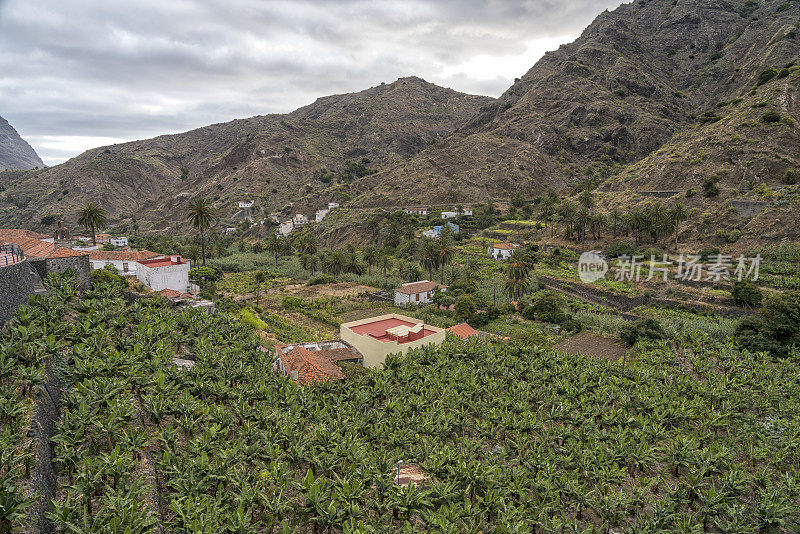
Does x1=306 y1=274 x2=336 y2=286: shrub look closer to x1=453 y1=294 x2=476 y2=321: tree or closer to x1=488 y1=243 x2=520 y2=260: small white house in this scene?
x1=453 y1=294 x2=476 y2=321: tree

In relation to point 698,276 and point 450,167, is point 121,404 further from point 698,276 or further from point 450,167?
point 450,167

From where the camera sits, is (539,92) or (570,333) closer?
(570,333)

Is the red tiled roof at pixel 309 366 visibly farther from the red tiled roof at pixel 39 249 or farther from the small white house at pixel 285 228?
the small white house at pixel 285 228

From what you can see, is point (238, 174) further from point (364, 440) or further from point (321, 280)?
point (364, 440)

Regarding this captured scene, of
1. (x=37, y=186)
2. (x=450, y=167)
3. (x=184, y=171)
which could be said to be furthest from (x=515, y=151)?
(x=37, y=186)

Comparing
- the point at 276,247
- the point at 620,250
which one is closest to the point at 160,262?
the point at 276,247
